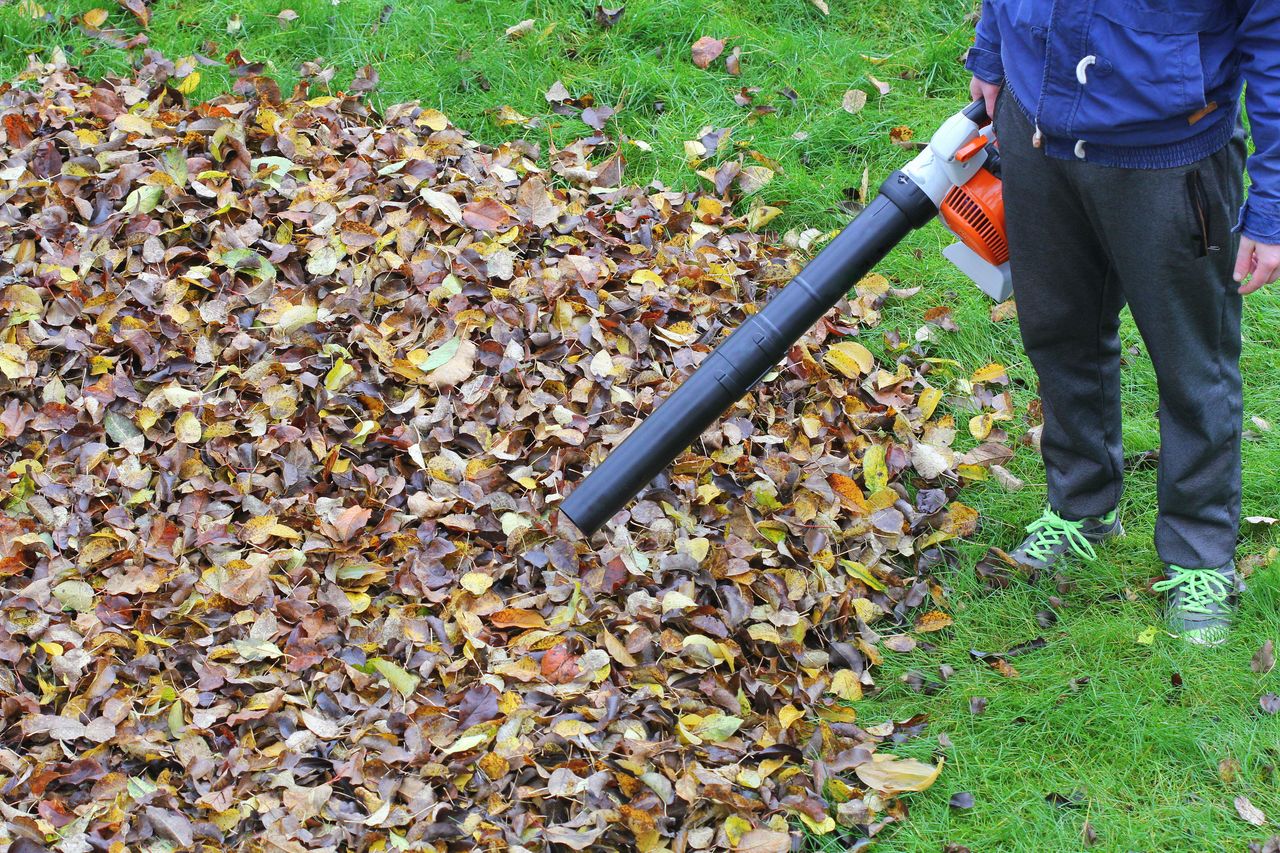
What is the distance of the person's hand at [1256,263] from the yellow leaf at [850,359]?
139 centimetres

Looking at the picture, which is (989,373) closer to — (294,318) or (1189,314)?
(1189,314)

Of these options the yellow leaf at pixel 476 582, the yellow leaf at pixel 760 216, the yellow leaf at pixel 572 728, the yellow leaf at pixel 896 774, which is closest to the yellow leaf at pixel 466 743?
the yellow leaf at pixel 572 728

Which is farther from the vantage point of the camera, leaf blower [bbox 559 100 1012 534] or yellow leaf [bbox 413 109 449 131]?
yellow leaf [bbox 413 109 449 131]

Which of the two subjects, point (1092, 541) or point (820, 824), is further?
point (1092, 541)

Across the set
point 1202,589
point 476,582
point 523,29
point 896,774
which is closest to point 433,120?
point 523,29

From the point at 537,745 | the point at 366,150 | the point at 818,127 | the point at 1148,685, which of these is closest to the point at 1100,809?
the point at 1148,685

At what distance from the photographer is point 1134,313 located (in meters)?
2.60

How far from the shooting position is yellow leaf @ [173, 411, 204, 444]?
3197 millimetres

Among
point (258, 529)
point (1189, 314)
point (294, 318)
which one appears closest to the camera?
point (1189, 314)

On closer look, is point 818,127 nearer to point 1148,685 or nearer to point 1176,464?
point 1176,464

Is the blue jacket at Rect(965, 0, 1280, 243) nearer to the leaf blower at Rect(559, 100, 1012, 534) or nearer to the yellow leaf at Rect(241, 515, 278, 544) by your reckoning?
the leaf blower at Rect(559, 100, 1012, 534)

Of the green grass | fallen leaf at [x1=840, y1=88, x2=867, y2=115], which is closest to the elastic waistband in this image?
the green grass

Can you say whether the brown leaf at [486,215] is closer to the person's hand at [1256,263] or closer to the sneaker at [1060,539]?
the sneaker at [1060,539]

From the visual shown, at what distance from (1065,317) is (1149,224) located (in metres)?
0.41
